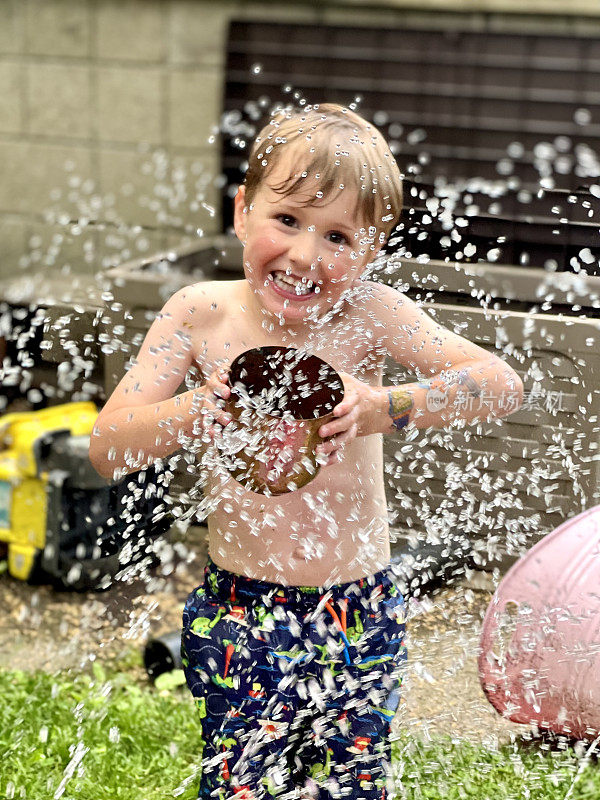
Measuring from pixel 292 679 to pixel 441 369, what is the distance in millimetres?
464

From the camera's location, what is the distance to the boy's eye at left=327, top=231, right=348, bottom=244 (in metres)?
1.39

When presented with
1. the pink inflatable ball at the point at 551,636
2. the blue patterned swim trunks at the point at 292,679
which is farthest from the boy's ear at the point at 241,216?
the pink inflatable ball at the point at 551,636

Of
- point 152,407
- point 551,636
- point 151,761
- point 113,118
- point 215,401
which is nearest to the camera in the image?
point 215,401

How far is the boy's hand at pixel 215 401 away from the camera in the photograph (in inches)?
51.3

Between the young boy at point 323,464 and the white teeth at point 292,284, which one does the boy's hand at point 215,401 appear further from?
the white teeth at point 292,284

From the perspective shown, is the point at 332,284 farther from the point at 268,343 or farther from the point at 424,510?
the point at 424,510

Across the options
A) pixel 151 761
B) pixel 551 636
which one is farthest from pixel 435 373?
pixel 151 761

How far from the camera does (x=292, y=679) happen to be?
1439mm

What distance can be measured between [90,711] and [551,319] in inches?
45.8

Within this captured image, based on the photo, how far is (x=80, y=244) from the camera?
4.46m

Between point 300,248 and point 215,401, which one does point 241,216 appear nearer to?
point 300,248

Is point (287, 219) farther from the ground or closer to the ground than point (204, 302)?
farther from the ground

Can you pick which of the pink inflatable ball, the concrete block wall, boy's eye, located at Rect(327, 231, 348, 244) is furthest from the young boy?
the concrete block wall

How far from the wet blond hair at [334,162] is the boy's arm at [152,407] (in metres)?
0.21
